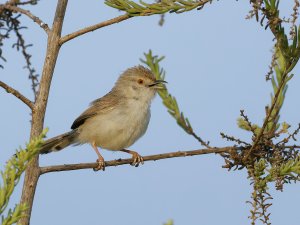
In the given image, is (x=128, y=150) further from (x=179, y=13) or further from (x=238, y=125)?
(x=179, y=13)

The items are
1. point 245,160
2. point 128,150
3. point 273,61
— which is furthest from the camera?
point 128,150

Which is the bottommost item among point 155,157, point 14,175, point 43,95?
point 14,175

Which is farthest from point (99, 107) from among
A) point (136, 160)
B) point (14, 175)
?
point (14, 175)

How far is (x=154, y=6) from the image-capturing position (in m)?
3.38

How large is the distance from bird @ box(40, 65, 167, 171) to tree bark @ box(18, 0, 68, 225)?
8.90ft

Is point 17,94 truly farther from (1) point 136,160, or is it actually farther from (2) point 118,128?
(2) point 118,128

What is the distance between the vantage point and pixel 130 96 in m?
7.50

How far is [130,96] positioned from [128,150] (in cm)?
Result: 78

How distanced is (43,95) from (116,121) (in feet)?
10.1

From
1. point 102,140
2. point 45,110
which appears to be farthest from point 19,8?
point 102,140

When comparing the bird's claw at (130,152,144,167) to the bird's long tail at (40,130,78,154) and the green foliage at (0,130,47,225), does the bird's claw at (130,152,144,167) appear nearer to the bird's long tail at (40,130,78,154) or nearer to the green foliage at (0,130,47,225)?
the bird's long tail at (40,130,78,154)

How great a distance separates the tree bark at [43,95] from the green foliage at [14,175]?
1557mm

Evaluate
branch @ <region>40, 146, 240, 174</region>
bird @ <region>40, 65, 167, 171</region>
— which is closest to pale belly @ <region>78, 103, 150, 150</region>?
bird @ <region>40, 65, 167, 171</region>

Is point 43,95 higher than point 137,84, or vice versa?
point 137,84
